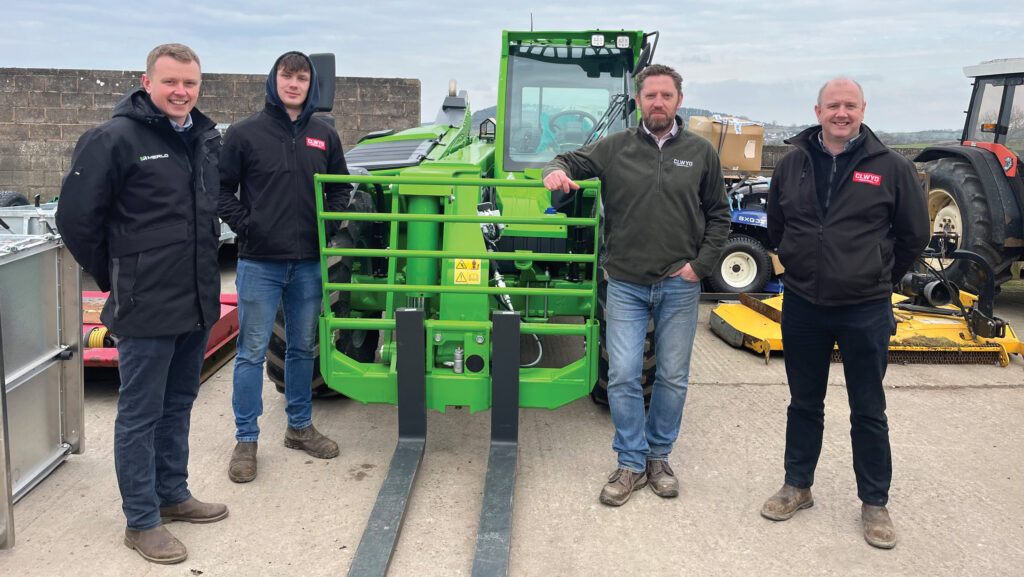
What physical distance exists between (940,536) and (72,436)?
3918 mm

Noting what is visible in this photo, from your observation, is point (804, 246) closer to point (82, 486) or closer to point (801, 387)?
point (801, 387)

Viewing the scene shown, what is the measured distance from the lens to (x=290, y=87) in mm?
3682

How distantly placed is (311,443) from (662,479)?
1.75 meters

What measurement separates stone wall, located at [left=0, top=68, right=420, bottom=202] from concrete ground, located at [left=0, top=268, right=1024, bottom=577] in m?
7.72

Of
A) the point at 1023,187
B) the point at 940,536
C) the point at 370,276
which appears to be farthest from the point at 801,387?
the point at 1023,187

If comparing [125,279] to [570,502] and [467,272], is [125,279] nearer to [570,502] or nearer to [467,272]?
[467,272]

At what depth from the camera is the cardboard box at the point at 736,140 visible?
1036 centimetres

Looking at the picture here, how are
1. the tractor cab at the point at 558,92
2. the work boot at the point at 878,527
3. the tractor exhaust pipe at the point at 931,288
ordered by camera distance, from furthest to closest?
1. the tractor exhaust pipe at the point at 931,288
2. the tractor cab at the point at 558,92
3. the work boot at the point at 878,527

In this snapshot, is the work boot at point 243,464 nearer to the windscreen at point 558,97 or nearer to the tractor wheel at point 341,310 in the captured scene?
the tractor wheel at point 341,310

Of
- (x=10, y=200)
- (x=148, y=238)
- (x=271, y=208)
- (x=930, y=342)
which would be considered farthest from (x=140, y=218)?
(x=10, y=200)

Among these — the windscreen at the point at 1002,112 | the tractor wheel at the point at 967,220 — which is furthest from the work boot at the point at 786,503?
the windscreen at the point at 1002,112

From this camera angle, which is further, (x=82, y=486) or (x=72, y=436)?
(x=72, y=436)

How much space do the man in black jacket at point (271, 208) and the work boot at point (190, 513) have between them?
1.26ft

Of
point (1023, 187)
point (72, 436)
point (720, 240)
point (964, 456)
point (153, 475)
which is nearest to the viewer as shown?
point (153, 475)
